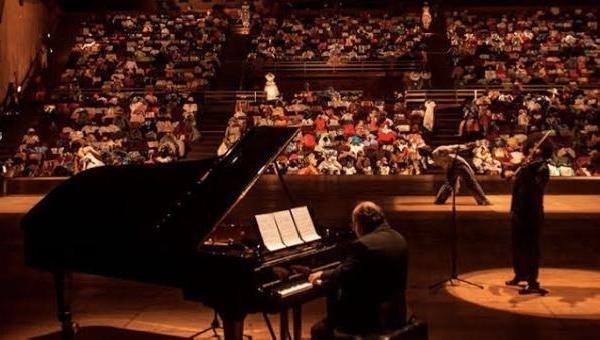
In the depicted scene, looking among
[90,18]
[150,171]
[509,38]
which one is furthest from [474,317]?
[90,18]

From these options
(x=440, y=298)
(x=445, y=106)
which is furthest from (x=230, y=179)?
(x=445, y=106)

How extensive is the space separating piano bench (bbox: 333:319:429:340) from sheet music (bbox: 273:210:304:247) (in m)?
0.84

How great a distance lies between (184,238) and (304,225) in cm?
92

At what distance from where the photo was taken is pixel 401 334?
4414mm

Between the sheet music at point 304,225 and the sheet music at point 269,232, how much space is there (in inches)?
10.3

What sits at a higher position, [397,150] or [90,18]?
[90,18]

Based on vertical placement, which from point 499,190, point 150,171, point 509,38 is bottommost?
point 499,190

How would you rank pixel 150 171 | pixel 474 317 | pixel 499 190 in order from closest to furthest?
pixel 150 171, pixel 474 317, pixel 499 190

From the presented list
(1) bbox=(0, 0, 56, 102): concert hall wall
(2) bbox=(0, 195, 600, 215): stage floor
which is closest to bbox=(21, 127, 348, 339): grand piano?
(2) bbox=(0, 195, 600, 215): stage floor

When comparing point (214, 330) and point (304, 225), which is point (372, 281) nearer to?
point (304, 225)

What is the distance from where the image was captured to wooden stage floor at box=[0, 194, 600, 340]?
6203 mm

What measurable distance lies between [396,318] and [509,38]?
21236mm

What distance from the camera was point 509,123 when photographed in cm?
1942

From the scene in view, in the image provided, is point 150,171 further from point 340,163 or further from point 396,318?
point 340,163
